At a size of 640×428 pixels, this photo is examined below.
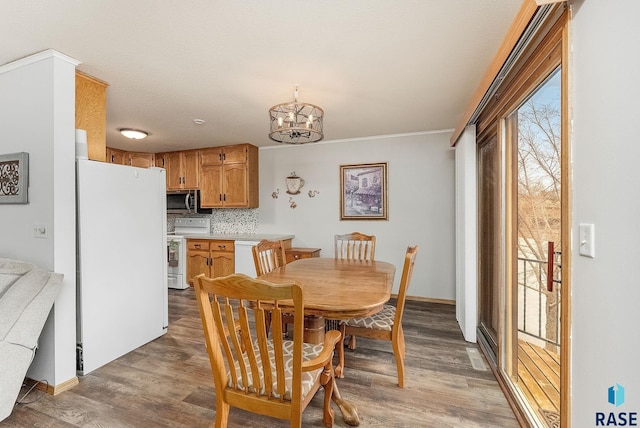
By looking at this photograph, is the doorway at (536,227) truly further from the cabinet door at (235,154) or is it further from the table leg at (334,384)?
the cabinet door at (235,154)

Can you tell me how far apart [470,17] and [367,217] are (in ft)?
9.27

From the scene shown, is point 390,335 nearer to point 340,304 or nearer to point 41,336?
point 340,304

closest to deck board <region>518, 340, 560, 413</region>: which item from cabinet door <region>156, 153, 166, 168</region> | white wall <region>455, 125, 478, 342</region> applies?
white wall <region>455, 125, 478, 342</region>

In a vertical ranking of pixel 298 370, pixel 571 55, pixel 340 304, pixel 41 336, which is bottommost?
pixel 41 336

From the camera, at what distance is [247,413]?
173 centimetres

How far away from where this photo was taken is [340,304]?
152cm

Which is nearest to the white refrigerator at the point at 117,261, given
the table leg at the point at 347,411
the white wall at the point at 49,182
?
the white wall at the point at 49,182

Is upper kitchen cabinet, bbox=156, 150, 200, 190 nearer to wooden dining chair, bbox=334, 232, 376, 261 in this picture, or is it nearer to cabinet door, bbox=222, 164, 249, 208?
cabinet door, bbox=222, 164, 249, 208

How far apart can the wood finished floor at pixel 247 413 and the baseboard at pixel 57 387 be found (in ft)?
0.11

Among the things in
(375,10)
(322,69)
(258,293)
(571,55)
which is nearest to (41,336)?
(258,293)

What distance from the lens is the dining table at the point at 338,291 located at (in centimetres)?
150

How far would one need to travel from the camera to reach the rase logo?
2.53 feet

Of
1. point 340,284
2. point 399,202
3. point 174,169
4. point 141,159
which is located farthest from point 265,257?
point 141,159

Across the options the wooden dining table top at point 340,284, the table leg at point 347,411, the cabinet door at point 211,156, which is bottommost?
the table leg at point 347,411
